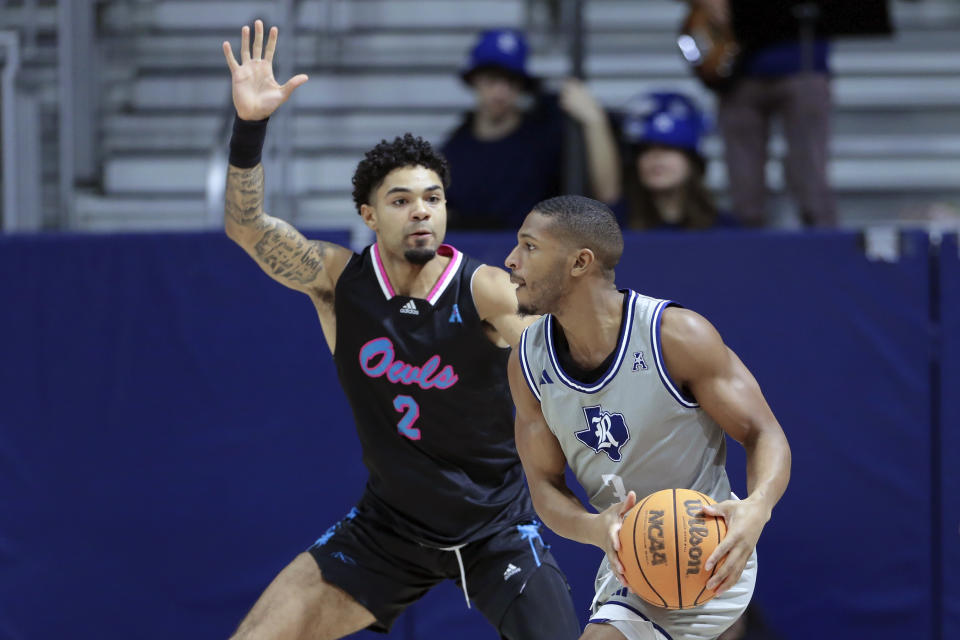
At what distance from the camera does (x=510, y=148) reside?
688 centimetres

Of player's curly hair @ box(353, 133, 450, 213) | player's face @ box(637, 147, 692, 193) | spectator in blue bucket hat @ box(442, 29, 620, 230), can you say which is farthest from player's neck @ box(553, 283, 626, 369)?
spectator in blue bucket hat @ box(442, 29, 620, 230)

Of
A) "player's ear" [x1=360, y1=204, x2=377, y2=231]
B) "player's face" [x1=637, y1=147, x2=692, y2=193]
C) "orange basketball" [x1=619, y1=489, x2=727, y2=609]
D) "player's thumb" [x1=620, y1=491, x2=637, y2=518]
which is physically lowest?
"orange basketball" [x1=619, y1=489, x2=727, y2=609]

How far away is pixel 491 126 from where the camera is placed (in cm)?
699

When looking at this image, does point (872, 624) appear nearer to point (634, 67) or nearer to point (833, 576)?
point (833, 576)

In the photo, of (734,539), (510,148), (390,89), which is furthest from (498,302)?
(390,89)

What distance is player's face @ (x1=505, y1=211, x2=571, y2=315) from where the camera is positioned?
355cm

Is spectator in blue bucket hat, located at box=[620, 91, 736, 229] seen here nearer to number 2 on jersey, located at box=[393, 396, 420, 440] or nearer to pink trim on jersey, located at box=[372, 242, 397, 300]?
pink trim on jersey, located at box=[372, 242, 397, 300]

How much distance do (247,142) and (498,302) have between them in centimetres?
116

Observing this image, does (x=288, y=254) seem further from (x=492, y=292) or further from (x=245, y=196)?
(x=492, y=292)

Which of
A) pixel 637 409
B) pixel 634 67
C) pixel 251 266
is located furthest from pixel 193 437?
pixel 634 67

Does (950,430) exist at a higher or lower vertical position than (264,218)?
lower

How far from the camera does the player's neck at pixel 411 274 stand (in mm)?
4516

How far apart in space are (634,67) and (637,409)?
5.56 meters

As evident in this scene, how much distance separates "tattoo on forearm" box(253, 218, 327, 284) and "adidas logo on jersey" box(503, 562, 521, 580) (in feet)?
4.54
